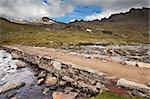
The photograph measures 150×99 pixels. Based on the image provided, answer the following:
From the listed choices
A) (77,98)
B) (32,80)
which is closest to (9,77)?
(32,80)

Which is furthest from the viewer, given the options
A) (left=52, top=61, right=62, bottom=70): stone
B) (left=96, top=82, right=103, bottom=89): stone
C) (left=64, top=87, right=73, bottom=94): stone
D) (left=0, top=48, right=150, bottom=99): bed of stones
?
(left=52, top=61, right=62, bottom=70): stone

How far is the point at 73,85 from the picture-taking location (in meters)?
25.6

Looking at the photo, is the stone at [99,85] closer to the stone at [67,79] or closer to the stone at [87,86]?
the stone at [87,86]

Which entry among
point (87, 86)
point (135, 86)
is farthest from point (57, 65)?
point (135, 86)

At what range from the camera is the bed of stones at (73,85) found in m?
19.9

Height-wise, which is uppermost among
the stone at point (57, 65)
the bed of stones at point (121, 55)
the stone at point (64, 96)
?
the stone at point (57, 65)

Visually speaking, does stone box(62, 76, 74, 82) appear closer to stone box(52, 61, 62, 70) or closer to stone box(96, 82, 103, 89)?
stone box(52, 61, 62, 70)

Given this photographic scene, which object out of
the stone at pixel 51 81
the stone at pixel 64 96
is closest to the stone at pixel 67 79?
the stone at pixel 51 81

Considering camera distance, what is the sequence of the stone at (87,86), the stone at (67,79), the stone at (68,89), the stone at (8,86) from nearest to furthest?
the stone at (87,86), the stone at (68,89), the stone at (8,86), the stone at (67,79)

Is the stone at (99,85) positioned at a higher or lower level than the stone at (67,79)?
higher

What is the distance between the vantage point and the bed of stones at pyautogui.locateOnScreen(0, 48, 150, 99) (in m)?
19.9

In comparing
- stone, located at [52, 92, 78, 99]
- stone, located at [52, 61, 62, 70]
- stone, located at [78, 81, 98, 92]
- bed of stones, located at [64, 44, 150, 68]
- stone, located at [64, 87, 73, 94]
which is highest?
stone, located at [52, 61, 62, 70]

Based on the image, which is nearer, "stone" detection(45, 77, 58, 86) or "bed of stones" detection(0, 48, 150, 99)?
"bed of stones" detection(0, 48, 150, 99)

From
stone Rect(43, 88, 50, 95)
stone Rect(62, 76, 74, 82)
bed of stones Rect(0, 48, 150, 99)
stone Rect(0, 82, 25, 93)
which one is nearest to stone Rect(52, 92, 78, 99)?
bed of stones Rect(0, 48, 150, 99)
